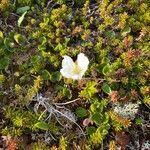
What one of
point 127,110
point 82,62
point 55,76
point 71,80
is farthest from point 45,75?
point 127,110

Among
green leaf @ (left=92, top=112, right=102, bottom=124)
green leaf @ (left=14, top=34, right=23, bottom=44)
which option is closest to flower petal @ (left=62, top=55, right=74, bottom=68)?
green leaf @ (left=92, top=112, right=102, bottom=124)

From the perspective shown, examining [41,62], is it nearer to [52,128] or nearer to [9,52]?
[9,52]

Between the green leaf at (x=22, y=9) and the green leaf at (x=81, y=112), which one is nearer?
the green leaf at (x=81, y=112)

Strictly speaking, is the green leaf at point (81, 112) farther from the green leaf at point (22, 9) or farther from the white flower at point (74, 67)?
the green leaf at point (22, 9)

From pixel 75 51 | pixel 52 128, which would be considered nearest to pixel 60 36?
pixel 75 51

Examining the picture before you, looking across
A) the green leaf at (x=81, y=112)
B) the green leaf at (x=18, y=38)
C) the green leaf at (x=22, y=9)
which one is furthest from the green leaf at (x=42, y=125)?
the green leaf at (x=22, y=9)

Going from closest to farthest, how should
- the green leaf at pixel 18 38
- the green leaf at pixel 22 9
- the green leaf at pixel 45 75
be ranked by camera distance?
1. the green leaf at pixel 45 75
2. the green leaf at pixel 18 38
3. the green leaf at pixel 22 9

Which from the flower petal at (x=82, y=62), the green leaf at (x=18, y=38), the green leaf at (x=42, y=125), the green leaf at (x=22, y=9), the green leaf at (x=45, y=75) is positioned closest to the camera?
the green leaf at (x=42, y=125)

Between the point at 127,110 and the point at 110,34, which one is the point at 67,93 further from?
the point at 110,34
